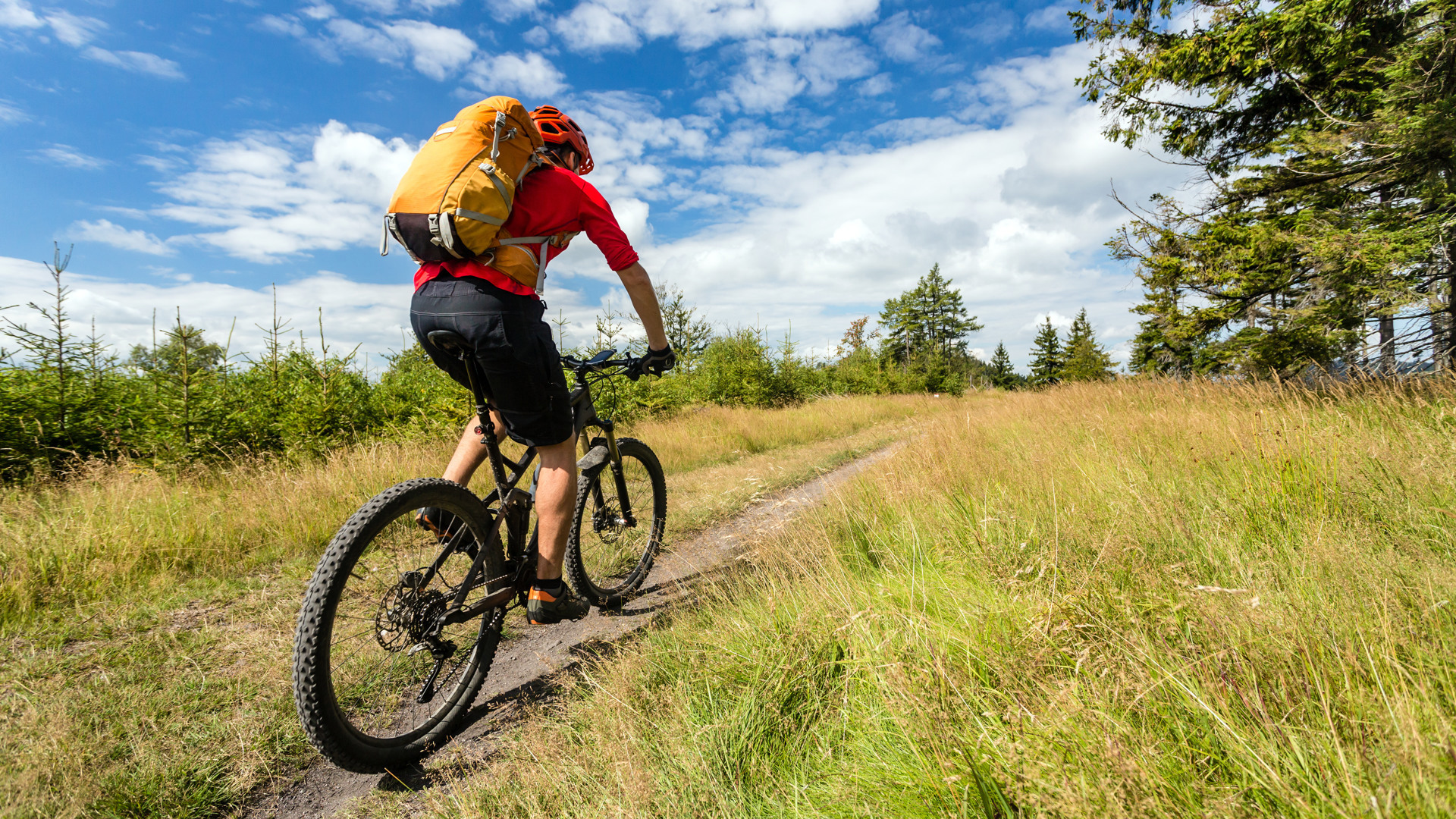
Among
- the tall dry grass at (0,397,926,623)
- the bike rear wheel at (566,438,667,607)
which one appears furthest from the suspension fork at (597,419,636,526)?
the tall dry grass at (0,397,926,623)

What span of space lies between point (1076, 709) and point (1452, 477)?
3.23 metres

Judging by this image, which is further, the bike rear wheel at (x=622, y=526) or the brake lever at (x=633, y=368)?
the bike rear wheel at (x=622, y=526)

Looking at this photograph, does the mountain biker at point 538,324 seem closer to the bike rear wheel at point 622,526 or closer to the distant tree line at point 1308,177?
the bike rear wheel at point 622,526

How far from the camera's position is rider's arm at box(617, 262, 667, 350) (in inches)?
95.3

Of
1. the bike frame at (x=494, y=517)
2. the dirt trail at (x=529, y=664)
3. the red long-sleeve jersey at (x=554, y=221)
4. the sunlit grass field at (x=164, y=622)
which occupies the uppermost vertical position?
the red long-sleeve jersey at (x=554, y=221)

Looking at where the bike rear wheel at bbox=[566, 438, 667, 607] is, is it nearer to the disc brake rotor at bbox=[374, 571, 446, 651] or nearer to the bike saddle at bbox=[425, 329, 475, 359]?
the disc brake rotor at bbox=[374, 571, 446, 651]

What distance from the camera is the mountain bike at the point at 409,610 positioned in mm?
1686

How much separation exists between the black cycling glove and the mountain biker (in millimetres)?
203

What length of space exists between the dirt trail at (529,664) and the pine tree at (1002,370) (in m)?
57.8

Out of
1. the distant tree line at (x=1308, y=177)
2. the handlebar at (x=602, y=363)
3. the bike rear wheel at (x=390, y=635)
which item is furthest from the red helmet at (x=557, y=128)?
the distant tree line at (x=1308, y=177)

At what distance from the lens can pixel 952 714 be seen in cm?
141

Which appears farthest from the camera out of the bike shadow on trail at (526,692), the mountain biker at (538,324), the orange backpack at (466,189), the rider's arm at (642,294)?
the rider's arm at (642,294)

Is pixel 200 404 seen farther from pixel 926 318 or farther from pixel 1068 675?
pixel 926 318

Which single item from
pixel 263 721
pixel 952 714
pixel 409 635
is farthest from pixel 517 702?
pixel 952 714
